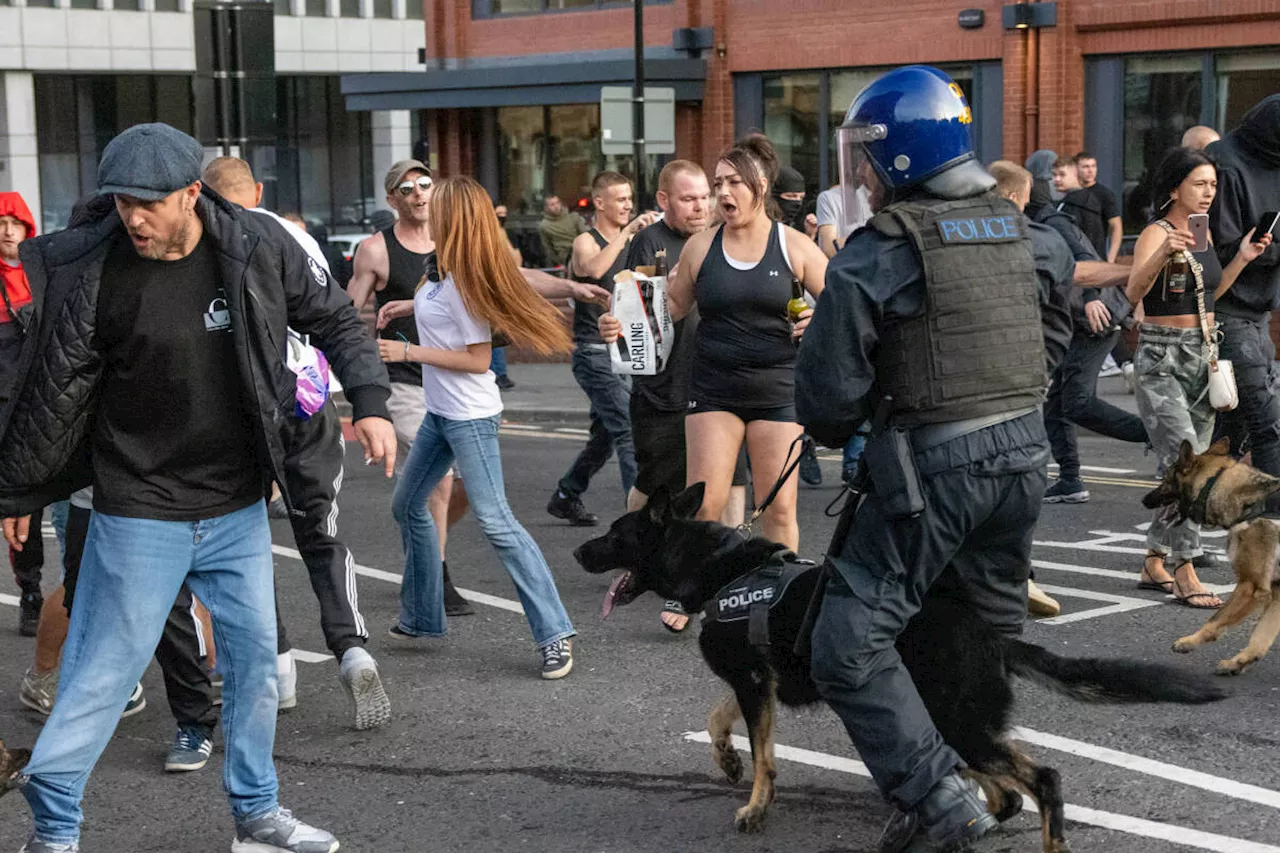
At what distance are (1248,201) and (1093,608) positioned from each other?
6.19 feet

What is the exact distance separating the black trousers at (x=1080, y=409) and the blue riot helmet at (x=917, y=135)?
6167 millimetres

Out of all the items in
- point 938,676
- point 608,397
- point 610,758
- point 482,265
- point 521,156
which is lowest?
point 610,758

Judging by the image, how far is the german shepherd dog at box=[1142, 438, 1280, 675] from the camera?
6422 mm

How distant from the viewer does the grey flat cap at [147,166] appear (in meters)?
4.24

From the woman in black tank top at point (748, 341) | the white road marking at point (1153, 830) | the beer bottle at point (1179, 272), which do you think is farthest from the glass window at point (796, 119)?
the white road marking at point (1153, 830)

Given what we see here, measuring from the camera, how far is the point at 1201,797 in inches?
201

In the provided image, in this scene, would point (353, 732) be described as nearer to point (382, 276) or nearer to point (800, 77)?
point (382, 276)

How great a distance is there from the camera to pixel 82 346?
440 centimetres

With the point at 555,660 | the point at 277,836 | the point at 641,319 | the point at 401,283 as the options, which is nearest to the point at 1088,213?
the point at 641,319

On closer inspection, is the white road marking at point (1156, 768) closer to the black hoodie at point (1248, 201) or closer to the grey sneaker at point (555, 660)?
the grey sneaker at point (555, 660)

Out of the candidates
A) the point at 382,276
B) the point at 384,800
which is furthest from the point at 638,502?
the point at 384,800

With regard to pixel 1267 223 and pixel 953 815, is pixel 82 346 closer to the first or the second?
pixel 953 815

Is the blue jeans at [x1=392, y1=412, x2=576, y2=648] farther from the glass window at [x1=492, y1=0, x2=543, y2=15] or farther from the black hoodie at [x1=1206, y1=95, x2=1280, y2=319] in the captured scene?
the glass window at [x1=492, y1=0, x2=543, y2=15]

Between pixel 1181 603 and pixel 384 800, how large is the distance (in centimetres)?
383
